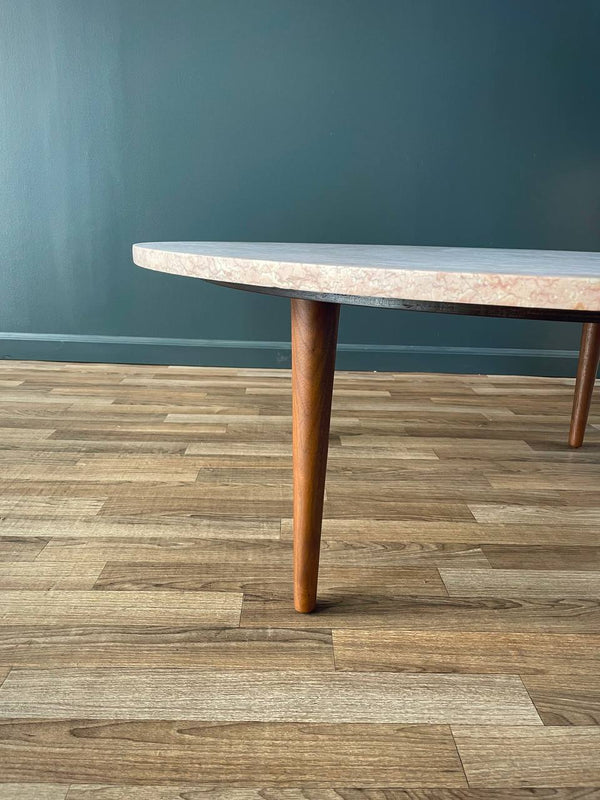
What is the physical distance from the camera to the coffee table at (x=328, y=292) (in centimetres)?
47

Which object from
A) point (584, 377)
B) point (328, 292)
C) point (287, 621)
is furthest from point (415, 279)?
point (584, 377)

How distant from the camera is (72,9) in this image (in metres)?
2.11

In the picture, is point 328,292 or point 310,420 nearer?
point 328,292

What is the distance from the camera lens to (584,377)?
1429 millimetres

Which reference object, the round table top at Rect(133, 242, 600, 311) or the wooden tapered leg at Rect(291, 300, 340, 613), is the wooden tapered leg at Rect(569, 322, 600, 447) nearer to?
the wooden tapered leg at Rect(291, 300, 340, 613)

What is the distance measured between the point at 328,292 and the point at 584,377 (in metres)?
1.05

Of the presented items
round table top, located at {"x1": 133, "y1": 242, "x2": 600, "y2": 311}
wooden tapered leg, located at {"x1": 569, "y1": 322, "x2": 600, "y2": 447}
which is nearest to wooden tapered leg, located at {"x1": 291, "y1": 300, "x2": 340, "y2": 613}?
round table top, located at {"x1": 133, "y1": 242, "x2": 600, "y2": 311}

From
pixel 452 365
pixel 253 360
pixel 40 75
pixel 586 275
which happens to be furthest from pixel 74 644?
pixel 40 75

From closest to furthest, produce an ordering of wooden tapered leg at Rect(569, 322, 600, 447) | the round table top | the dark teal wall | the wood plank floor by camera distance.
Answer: the round table top, the wood plank floor, wooden tapered leg at Rect(569, 322, 600, 447), the dark teal wall

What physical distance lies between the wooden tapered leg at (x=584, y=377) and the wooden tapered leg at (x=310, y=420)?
729mm

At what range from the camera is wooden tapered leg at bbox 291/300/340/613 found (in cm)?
73

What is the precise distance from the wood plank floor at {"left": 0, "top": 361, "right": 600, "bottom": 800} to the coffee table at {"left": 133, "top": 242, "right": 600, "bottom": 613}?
0.14 m

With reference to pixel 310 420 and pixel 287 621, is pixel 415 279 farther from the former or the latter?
pixel 287 621

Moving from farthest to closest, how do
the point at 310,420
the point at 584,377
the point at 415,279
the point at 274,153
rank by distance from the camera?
the point at 274,153
the point at 584,377
the point at 310,420
the point at 415,279
